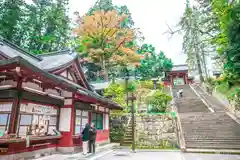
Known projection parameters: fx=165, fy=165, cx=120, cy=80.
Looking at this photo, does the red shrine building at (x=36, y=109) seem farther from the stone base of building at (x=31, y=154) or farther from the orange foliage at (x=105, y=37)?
the orange foliage at (x=105, y=37)

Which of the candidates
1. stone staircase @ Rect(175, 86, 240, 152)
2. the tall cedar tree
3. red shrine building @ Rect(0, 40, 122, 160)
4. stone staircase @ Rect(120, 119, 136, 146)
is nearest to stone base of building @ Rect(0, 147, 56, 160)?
red shrine building @ Rect(0, 40, 122, 160)

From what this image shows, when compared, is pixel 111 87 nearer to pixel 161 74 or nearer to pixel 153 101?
pixel 153 101

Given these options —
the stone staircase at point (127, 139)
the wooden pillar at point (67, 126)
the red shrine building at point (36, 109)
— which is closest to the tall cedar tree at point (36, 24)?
the red shrine building at point (36, 109)

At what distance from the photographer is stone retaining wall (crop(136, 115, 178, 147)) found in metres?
11.8

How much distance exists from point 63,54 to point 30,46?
50.3ft

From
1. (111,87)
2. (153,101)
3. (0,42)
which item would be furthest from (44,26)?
(153,101)

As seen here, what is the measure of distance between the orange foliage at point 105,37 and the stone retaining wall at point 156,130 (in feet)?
42.4

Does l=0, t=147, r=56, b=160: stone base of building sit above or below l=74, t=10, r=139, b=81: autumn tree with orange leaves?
below

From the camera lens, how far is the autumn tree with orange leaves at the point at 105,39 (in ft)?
76.5

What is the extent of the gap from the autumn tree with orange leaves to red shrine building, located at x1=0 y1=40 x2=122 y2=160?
1457 cm

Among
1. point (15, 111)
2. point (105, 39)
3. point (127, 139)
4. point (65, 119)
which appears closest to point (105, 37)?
point (105, 39)

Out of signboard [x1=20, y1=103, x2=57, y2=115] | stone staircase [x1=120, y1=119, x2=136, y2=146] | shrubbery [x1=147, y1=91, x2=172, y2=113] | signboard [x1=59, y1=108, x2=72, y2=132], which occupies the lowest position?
stone staircase [x1=120, y1=119, x2=136, y2=146]

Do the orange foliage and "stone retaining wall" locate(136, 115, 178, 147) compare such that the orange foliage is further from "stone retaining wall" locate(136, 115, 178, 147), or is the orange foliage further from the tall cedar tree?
"stone retaining wall" locate(136, 115, 178, 147)

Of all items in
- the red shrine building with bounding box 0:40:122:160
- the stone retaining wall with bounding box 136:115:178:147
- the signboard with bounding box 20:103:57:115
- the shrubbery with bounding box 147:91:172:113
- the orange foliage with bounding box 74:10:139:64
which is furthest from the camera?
the orange foliage with bounding box 74:10:139:64
